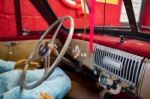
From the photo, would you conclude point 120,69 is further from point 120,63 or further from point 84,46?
point 84,46

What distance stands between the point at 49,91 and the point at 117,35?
794mm

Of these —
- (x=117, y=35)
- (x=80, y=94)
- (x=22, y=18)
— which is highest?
(x=22, y=18)

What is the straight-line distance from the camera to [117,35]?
5.92ft

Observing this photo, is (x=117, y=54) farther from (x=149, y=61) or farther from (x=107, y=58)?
(x=149, y=61)

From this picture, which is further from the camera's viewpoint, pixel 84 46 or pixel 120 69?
pixel 84 46

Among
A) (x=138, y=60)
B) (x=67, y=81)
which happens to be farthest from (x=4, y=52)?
(x=138, y=60)

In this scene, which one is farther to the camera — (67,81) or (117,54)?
(67,81)

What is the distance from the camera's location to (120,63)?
48.1 inches

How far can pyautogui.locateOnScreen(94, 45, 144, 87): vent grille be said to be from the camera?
1112mm

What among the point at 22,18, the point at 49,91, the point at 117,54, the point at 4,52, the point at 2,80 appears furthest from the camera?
the point at 22,18

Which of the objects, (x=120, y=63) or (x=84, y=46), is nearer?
(x=120, y=63)

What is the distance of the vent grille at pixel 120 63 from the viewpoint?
3.65 ft

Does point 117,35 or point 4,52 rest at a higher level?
point 117,35

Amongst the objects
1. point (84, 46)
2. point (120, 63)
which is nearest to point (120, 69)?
point (120, 63)
